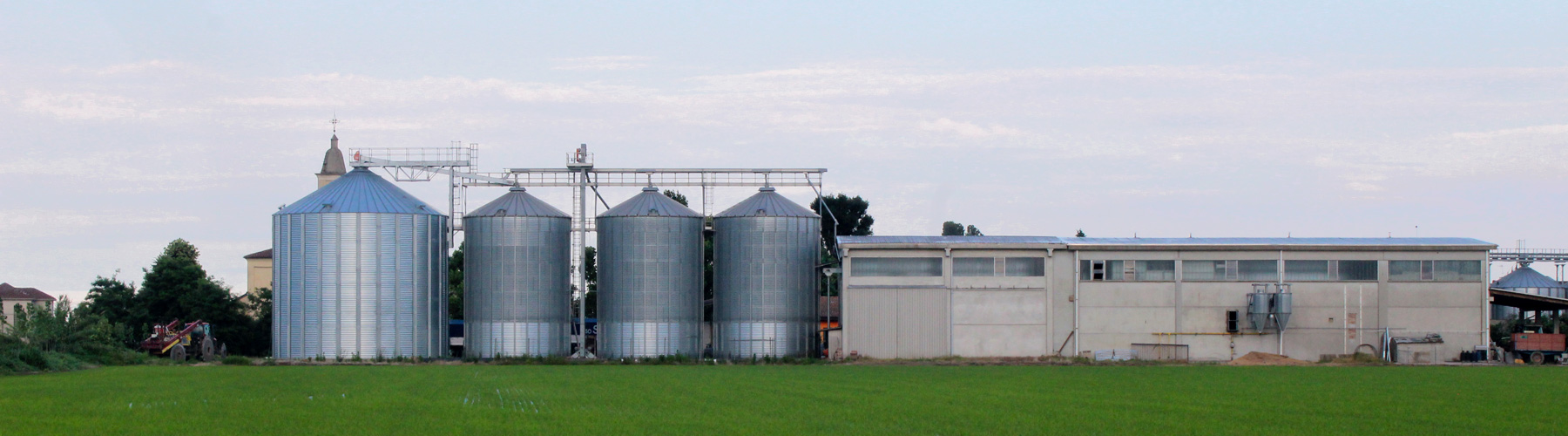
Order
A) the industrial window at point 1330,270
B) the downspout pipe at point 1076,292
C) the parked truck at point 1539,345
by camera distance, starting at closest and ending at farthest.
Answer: the parked truck at point 1539,345, the industrial window at point 1330,270, the downspout pipe at point 1076,292

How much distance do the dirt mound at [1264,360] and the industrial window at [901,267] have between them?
1333cm

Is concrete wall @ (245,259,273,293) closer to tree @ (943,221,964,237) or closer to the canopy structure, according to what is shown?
tree @ (943,221,964,237)

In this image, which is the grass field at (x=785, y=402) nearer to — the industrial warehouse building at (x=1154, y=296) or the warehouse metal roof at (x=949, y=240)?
the industrial warehouse building at (x=1154, y=296)

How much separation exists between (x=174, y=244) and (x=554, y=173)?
54.9 m

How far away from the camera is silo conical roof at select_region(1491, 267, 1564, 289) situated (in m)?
117

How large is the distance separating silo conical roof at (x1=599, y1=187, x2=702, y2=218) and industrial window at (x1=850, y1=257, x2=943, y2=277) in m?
9.10

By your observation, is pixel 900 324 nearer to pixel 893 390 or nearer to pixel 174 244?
pixel 893 390

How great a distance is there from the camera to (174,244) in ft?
369

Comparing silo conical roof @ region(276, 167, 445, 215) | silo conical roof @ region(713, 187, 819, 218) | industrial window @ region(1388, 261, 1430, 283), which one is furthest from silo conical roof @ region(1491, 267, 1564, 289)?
silo conical roof @ region(276, 167, 445, 215)

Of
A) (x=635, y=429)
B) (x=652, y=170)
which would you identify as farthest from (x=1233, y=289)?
(x=635, y=429)

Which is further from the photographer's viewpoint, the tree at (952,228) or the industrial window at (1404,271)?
the tree at (952,228)

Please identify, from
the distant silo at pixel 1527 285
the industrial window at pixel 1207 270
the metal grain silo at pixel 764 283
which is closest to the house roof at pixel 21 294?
the metal grain silo at pixel 764 283

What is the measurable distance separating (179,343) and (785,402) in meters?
43.8

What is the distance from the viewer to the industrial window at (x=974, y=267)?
64812 millimetres
